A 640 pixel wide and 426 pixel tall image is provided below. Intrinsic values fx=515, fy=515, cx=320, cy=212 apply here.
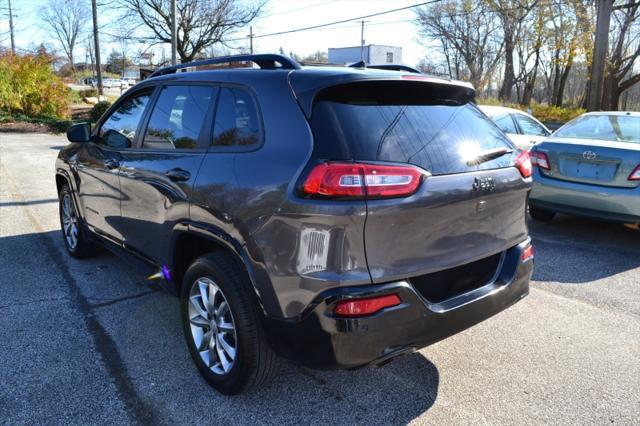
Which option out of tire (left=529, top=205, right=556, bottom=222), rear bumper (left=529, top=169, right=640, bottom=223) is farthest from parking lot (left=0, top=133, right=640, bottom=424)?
tire (left=529, top=205, right=556, bottom=222)

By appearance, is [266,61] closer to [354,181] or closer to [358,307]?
[354,181]

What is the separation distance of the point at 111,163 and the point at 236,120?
65.8 inches

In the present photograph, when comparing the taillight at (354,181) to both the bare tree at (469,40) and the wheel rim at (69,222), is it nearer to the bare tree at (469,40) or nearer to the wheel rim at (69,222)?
the wheel rim at (69,222)

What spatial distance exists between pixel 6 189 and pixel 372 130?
840 cm

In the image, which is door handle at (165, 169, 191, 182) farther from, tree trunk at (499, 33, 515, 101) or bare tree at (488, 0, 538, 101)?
tree trunk at (499, 33, 515, 101)

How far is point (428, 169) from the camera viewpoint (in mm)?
2455

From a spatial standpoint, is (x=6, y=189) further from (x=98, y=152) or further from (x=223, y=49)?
(x=223, y=49)

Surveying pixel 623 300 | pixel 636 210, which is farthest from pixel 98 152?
pixel 636 210

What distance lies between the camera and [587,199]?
A: 5746 millimetres

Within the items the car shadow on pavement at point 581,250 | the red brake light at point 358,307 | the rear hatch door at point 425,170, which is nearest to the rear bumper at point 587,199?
the car shadow on pavement at point 581,250

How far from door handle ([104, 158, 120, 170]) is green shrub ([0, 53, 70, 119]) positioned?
70.5 ft

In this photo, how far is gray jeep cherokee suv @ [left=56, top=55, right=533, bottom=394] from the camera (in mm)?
2266

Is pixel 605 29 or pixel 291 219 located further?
pixel 605 29

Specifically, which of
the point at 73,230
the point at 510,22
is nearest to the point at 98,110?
the point at 73,230
